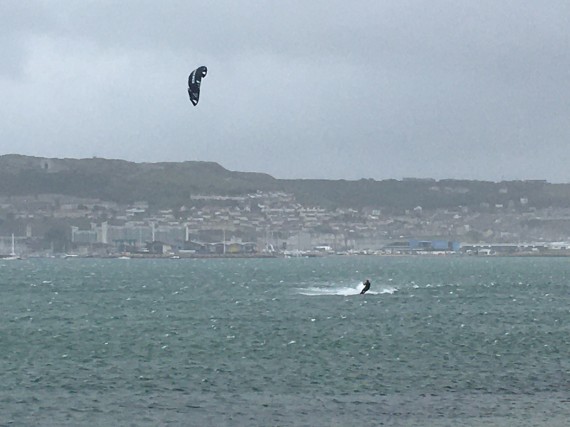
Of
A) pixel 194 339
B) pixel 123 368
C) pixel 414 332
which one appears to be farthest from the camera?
pixel 414 332

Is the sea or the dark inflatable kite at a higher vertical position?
the dark inflatable kite

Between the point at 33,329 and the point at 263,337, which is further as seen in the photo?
the point at 33,329

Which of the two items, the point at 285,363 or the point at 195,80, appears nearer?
the point at 285,363

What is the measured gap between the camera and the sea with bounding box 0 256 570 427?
36375 mm

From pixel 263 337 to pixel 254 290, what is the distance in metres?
46.5

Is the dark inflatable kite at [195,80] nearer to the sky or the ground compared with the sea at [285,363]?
nearer to the sky

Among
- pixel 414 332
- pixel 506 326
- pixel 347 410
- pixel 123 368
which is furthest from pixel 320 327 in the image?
pixel 347 410

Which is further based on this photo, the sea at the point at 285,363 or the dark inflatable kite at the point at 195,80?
the dark inflatable kite at the point at 195,80

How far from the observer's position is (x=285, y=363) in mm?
46969

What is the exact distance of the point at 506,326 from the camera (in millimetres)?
64312

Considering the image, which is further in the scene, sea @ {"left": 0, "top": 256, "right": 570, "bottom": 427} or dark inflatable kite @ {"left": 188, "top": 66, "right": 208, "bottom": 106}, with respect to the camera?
dark inflatable kite @ {"left": 188, "top": 66, "right": 208, "bottom": 106}

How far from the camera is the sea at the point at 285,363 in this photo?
36.4m

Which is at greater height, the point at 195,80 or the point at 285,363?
the point at 195,80

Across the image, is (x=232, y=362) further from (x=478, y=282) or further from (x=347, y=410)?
(x=478, y=282)
